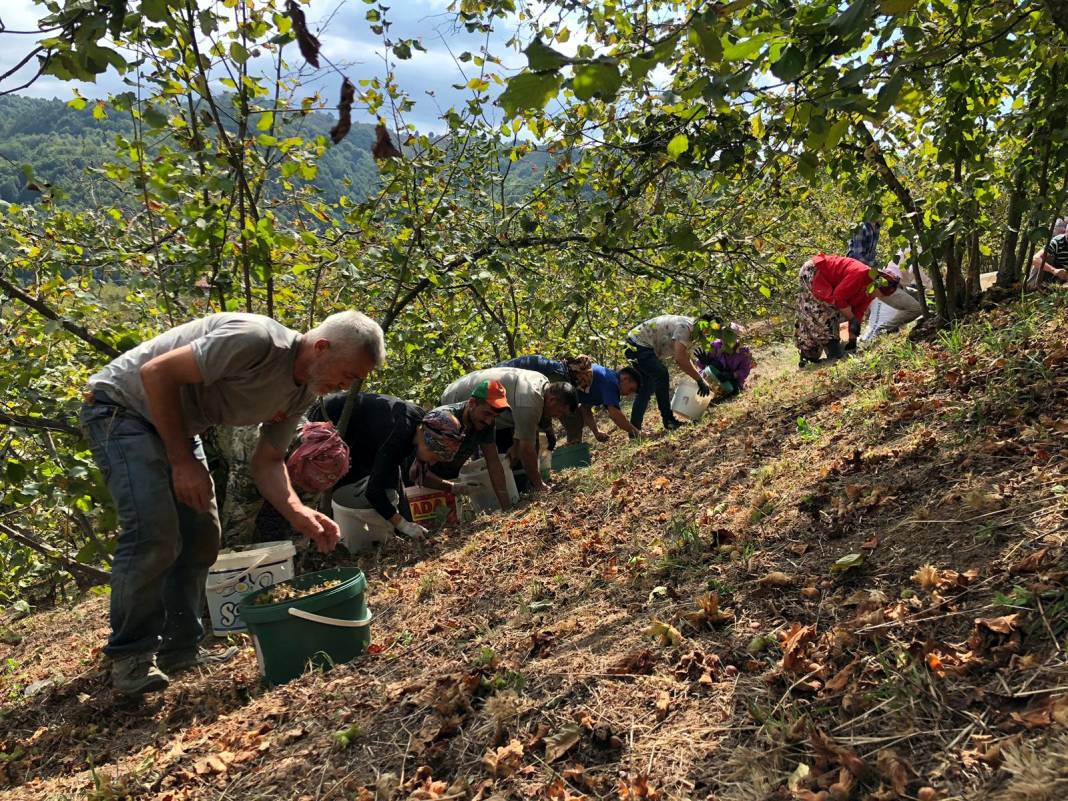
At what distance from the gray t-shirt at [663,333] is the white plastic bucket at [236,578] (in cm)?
542

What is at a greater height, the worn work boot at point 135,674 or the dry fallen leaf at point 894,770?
the dry fallen leaf at point 894,770

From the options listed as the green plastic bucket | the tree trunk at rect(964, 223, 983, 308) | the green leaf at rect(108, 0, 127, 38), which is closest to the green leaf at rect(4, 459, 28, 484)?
the green plastic bucket

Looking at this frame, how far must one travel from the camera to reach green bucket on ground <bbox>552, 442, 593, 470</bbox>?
7.16 meters

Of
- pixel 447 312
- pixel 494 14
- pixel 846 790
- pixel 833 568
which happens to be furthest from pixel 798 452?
pixel 447 312

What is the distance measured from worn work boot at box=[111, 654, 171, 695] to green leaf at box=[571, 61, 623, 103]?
3.18m

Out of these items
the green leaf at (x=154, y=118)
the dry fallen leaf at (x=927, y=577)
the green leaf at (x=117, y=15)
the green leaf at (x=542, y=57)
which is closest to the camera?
the green leaf at (x=542, y=57)

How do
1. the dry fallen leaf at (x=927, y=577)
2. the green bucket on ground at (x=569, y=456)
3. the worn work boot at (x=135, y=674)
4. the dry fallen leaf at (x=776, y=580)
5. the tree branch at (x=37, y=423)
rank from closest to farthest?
the dry fallen leaf at (x=927, y=577) < the dry fallen leaf at (x=776, y=580) < the worn work boot at (x=135, y=674) < the tree branch at (x=37, y=423) < the green bucket on ground at (x=569, y=456)

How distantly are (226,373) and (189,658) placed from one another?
173 cm

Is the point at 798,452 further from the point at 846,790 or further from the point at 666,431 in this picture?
the point at 666,431

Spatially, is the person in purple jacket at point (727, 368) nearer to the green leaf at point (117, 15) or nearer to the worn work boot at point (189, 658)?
the worn work boot at point (189, 658)

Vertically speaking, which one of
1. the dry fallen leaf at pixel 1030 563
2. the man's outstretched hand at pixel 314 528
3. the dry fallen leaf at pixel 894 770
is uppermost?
the man's outstretched hand at pixel 314 528

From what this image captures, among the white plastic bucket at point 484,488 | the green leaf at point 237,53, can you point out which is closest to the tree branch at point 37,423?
the green leaf at point 237,53

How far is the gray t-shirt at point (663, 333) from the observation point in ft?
26.9

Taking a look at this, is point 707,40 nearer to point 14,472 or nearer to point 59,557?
point 14,472
